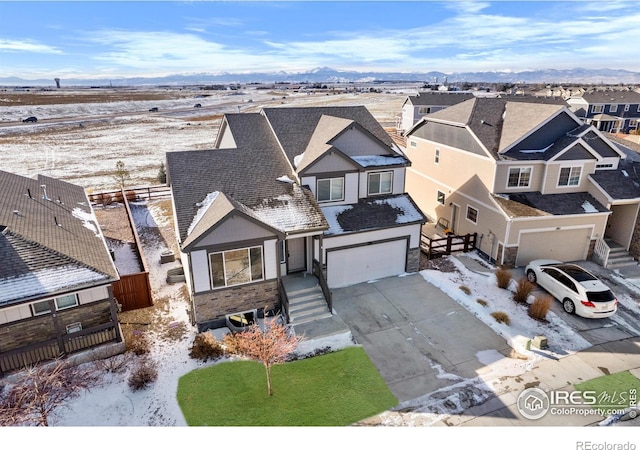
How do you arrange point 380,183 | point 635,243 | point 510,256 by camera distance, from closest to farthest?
point 380,183, point 510,256, point 635,243

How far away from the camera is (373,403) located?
492 inches

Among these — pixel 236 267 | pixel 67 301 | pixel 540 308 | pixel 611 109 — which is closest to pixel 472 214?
pixel 540 308

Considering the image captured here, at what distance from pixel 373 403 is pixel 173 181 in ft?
41.9

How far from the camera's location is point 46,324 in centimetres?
1380

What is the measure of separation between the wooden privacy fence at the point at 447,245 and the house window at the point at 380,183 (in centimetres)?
417

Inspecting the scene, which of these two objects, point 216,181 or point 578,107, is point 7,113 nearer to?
point 216,181

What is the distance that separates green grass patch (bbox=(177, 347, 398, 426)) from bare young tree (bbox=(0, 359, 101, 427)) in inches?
135

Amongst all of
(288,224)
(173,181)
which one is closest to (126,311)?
(173,181)

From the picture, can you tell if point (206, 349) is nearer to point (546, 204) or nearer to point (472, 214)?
point (472, 214)

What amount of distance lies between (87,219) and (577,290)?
23.8 m

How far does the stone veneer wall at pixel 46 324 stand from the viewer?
1324 centimetres

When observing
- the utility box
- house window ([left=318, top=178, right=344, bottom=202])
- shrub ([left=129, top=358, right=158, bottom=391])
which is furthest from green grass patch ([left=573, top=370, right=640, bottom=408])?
shrub ([left=129, top=358, right=158, bottom=391])

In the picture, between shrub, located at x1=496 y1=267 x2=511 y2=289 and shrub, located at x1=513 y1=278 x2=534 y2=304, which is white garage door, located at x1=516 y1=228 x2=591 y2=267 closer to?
shrub, located at x1=496 y1=267 x2=511 y2=289

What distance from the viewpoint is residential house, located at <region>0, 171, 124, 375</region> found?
13.2 metres
